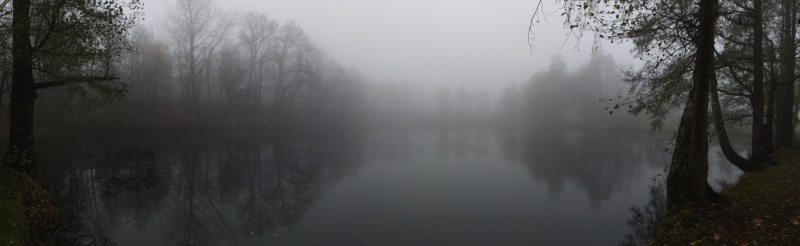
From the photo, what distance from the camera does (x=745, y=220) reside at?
7297mm

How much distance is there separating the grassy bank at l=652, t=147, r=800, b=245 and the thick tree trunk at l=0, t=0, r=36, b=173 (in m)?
14.2

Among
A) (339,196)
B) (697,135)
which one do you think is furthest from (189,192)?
(697,135)

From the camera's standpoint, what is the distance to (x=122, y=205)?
38.5 feet

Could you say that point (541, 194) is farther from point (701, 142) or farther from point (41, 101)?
point (41, 101)

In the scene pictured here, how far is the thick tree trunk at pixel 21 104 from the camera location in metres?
9.62

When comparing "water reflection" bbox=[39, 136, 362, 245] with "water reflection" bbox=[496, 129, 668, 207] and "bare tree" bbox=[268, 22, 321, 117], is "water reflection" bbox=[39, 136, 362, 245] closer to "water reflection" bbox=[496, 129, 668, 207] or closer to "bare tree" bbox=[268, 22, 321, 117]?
"water reflection" bbox=[496, 129, 668, 207]

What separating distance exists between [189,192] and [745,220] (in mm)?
14793

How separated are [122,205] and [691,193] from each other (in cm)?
1455

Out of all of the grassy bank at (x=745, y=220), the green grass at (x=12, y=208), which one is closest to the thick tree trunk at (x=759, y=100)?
the grassy bank at (x=745, y=220)

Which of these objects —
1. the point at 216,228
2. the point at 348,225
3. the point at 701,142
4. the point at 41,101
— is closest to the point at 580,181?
the point at 701,142

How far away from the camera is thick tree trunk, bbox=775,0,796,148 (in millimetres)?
15008

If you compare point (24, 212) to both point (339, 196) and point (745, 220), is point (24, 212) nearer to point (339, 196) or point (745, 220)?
point (339, 196)

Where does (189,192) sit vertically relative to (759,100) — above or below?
below

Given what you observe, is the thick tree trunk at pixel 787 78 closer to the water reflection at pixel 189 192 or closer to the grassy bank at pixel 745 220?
the grassy bank at pixel 745 220
